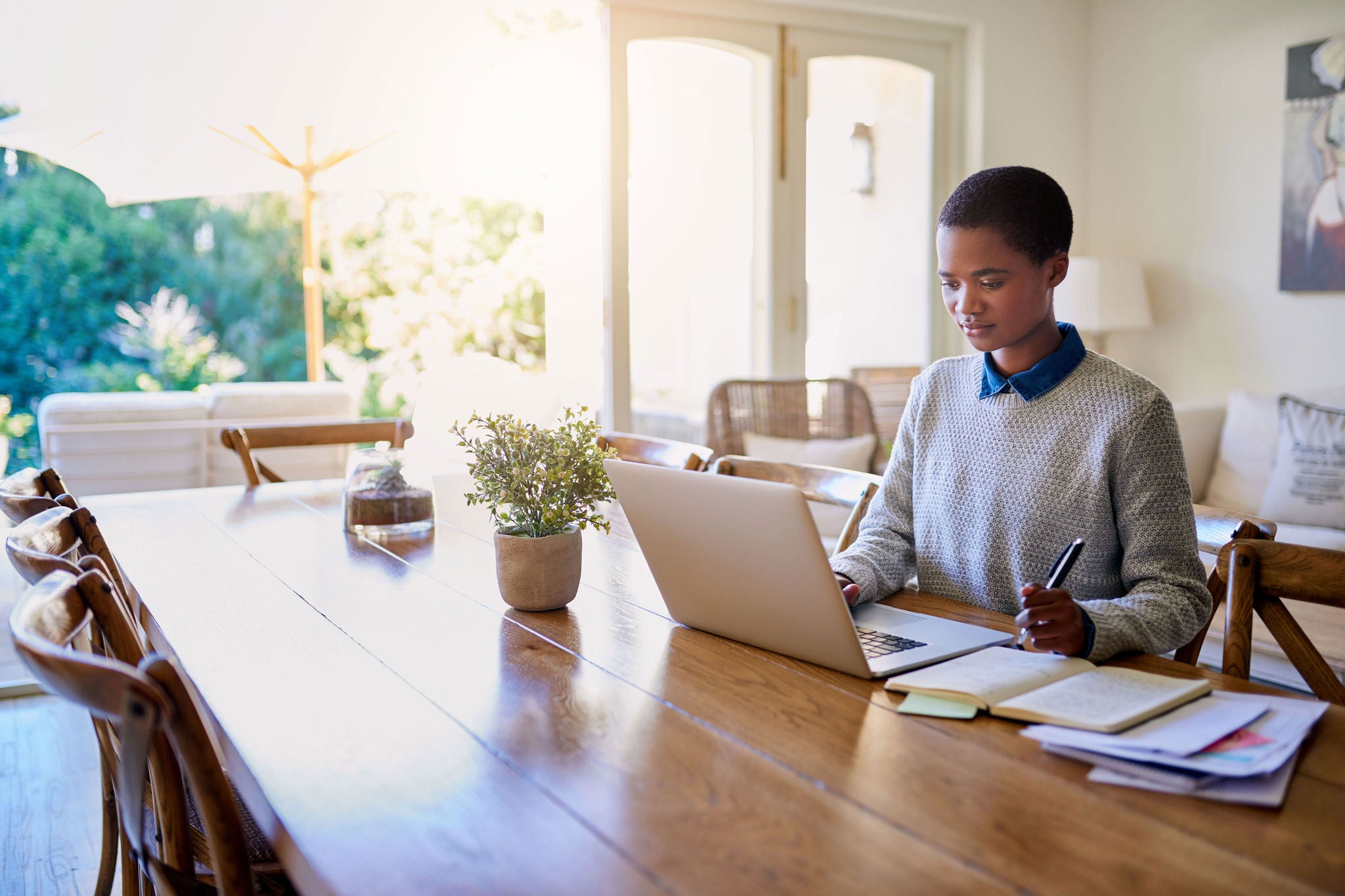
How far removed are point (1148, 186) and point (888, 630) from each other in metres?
3.87

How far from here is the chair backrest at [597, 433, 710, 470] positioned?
221cm

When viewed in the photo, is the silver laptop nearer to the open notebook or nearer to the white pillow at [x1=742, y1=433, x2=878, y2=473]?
the open notebook

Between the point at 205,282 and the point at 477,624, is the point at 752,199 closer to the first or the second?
the point at 477,624

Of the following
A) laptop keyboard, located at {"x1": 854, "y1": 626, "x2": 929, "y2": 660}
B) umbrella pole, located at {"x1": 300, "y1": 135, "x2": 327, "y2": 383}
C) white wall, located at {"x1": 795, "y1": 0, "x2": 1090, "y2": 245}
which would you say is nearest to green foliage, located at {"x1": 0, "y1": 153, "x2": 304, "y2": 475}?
umbrella pole, located at {"x1": 300, "y1": 135, "x2": 327, "y2": 383}

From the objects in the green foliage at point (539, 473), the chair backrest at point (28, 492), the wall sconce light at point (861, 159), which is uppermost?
the wall sconce light at point (861, 159)

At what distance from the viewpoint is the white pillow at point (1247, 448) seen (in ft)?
11.9

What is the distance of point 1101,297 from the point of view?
414 cm

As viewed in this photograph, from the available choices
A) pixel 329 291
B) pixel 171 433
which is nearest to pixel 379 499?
pixel 171 433

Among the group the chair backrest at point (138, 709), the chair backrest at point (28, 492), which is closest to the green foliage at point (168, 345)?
the chair backrest at point (28, 492)

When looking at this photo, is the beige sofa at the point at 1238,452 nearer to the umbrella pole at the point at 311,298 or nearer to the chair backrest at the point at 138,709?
the chair backrest at the point at 138,709

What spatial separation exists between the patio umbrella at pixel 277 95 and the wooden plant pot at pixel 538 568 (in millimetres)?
3272

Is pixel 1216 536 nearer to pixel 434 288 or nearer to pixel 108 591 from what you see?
pixel 108 591

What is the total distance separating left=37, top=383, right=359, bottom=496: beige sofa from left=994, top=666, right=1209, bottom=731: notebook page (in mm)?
3595

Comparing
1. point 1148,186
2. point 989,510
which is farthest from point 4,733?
point 1148,186
